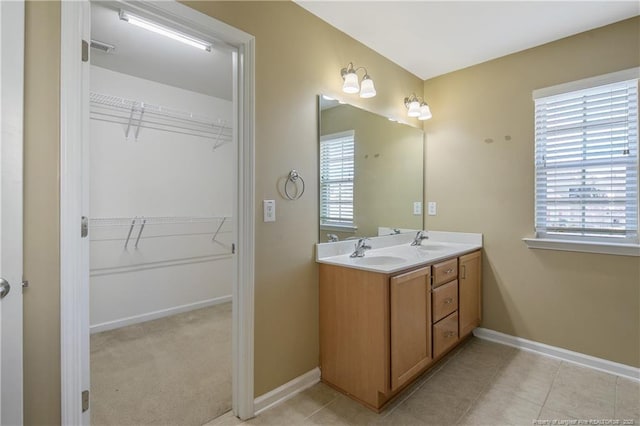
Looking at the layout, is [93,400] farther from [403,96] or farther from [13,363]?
[403,96]

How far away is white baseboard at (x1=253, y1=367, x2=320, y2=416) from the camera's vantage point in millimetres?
1777

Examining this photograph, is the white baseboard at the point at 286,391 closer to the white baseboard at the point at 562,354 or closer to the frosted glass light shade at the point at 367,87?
the white baseboard at the point at 562,354

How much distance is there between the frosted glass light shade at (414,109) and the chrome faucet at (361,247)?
4.05ft

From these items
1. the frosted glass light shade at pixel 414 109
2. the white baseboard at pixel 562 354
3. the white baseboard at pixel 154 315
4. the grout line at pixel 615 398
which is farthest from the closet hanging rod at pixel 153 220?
the grout line at pixel 615 398

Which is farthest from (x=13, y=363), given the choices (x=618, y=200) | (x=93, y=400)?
(x=618, y=200)

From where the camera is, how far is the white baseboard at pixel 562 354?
2.14m

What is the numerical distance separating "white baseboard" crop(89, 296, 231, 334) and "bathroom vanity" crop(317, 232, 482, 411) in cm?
207

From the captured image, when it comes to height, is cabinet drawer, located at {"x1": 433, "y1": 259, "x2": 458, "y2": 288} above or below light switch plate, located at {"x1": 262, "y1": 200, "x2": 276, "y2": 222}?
below

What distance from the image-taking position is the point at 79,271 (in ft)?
4.06

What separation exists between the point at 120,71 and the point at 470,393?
3849 millimetres

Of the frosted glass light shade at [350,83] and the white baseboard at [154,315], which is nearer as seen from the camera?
the frosted glass light shade at [350,83]

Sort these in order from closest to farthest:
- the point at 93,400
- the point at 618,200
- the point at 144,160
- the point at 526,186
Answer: the point at 93,400 → the point at 618,200 → the point at 526,186 → the point at 144,160

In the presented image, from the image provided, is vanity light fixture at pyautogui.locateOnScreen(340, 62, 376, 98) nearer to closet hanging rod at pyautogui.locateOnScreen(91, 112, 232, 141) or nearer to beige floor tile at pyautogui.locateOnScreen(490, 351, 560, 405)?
closet hanging rod at pyautogui.locateOnScreen(91, 112, 232, 141)

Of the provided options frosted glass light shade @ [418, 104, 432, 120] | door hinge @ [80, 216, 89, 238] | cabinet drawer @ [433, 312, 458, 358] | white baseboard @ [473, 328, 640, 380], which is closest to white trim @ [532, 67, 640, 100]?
frosted glass light shade @ [418, 104, 432, 120]
